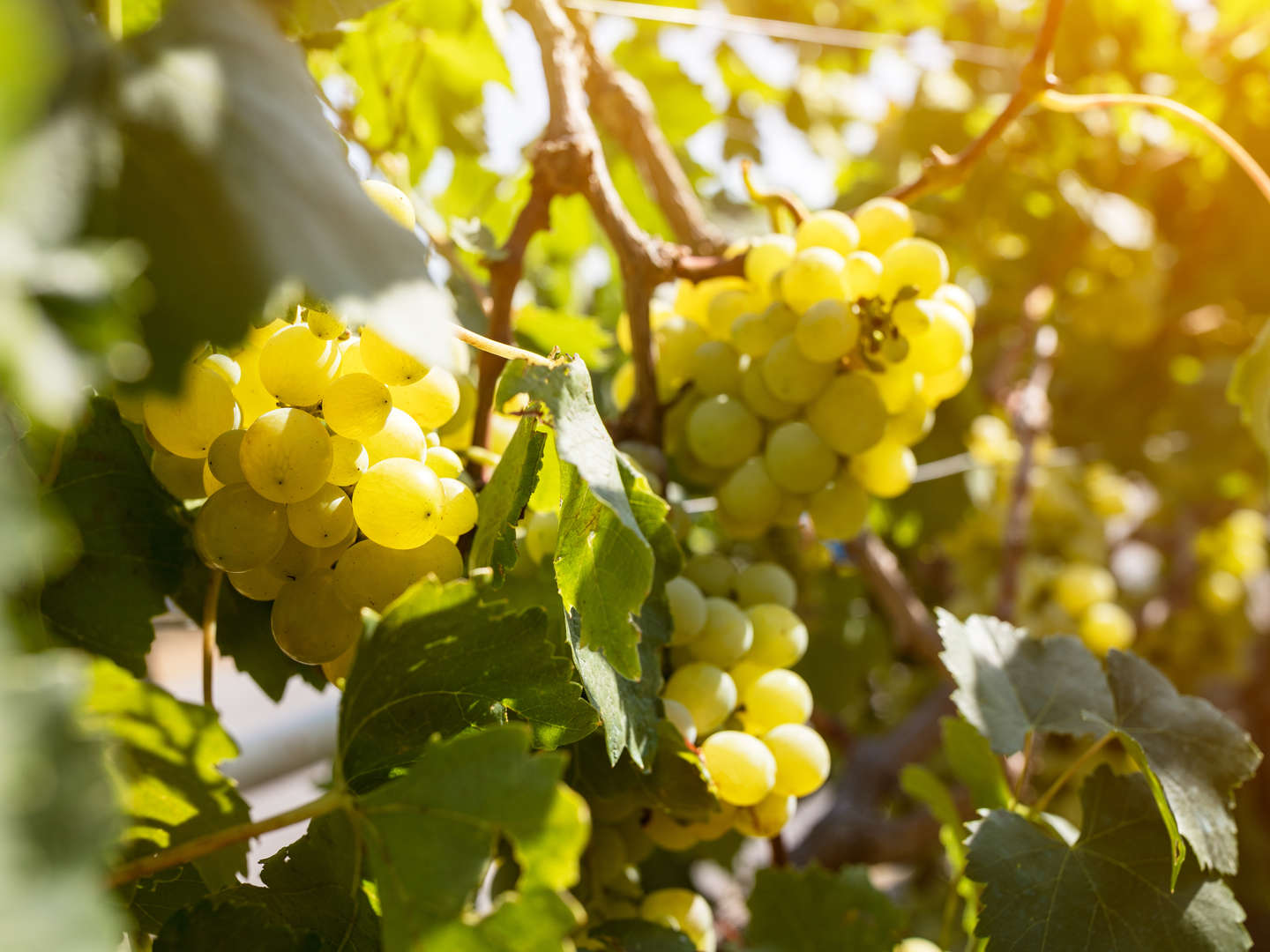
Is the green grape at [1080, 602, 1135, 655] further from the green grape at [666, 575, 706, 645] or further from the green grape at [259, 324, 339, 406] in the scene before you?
the green grape at [259, 324, 339, 406]

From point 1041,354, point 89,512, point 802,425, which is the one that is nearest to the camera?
point 89,512

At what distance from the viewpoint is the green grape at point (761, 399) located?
61 centimetres

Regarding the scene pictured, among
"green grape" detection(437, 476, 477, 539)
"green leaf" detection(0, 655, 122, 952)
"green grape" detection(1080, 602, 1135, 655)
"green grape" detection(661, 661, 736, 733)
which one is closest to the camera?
"green leaf" detection(0, 655, 122, 952)

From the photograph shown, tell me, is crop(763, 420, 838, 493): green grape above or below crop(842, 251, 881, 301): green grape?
below

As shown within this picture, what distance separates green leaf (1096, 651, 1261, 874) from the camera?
0.49m

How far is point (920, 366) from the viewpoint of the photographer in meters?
0.60

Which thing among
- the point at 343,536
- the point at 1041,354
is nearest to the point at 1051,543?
the point at 1041,354

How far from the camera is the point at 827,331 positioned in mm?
557

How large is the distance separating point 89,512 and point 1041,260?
115 centimetres

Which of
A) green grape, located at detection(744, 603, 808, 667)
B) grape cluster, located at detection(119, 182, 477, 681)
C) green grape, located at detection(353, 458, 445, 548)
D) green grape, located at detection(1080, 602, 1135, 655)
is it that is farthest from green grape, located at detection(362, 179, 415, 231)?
green grape, located at detection(1080, 602, 1135, 655)

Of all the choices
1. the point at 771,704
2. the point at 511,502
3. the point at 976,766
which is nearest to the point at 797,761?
the point at 771,704

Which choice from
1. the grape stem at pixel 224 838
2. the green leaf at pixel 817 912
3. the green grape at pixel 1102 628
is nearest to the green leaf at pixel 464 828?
the grape stem at pixel 224 838

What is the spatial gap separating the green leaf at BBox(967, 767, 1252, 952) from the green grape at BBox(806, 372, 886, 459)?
23 cm

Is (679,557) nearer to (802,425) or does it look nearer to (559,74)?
(802,425)
